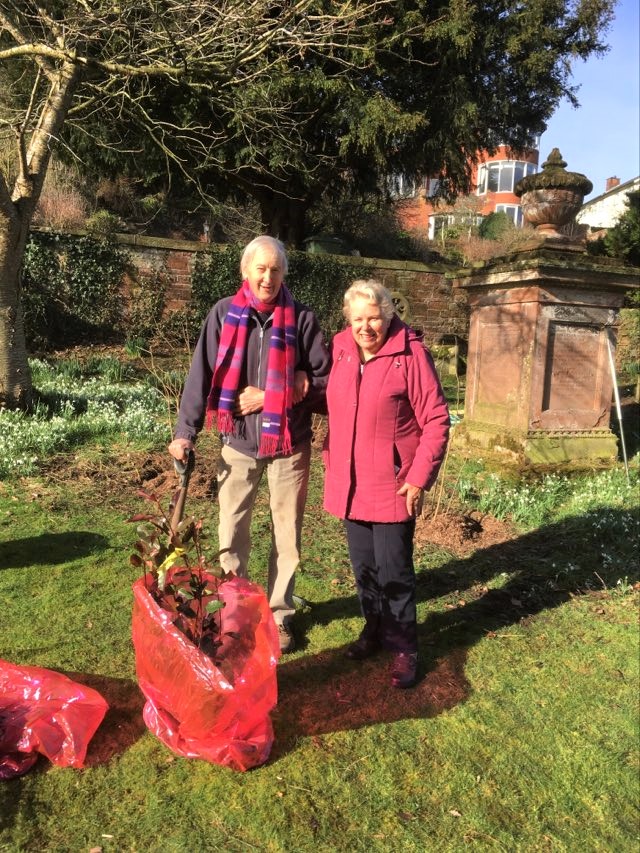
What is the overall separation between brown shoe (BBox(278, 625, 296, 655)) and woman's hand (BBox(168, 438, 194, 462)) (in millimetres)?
981

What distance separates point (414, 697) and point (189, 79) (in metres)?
8.36

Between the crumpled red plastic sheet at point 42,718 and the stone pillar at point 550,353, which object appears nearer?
the crumpled red plastic sheet at point 42,718

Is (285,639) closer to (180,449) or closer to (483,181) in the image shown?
(180,449)

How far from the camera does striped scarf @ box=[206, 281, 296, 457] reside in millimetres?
2752

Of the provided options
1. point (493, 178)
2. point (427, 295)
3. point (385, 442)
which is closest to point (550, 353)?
point (385, 442)

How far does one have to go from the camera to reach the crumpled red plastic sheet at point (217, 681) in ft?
6.77

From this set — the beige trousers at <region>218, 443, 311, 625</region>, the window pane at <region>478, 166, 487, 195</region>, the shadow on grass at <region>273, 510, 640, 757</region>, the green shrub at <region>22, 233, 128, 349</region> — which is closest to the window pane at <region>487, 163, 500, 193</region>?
the window pane at <region>478, 166, 487, 195</region>

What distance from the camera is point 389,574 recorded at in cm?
284

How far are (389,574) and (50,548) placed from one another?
7.50 ft

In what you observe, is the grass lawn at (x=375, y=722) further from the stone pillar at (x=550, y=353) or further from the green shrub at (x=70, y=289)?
the green shrub at (x=70, y=289)

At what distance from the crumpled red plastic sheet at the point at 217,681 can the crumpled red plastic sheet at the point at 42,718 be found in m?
0.21

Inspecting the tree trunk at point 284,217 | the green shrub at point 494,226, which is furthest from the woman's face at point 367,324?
the green shrub at point 494,226

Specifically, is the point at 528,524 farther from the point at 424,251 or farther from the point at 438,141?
the point at 424,251

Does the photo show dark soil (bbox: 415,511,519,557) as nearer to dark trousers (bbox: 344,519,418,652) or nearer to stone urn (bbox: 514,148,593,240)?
dark trousers (bbox: 344,519,418,652)
